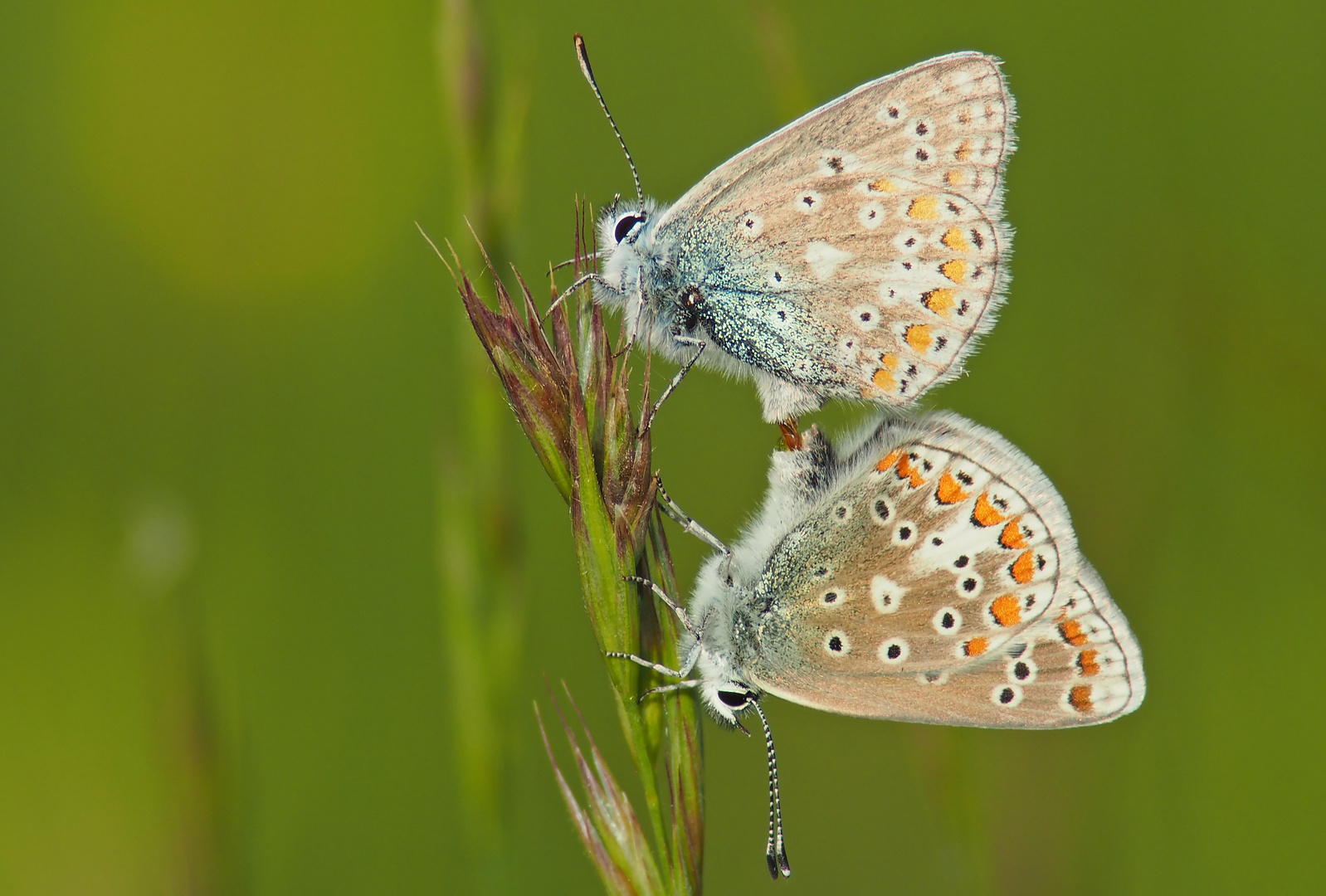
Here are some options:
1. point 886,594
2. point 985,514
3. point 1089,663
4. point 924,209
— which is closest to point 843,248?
point 924,209

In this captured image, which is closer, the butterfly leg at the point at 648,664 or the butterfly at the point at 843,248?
the butterfly leg at the point at 648,664

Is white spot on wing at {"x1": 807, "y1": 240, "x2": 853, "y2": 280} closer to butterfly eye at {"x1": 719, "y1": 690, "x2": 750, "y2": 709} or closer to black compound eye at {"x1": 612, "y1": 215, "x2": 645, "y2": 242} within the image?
black compound eye at {"x1": 612, "y1": 215, "x2": 645, "y2": 242}

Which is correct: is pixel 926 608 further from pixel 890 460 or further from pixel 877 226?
pixel 877 226

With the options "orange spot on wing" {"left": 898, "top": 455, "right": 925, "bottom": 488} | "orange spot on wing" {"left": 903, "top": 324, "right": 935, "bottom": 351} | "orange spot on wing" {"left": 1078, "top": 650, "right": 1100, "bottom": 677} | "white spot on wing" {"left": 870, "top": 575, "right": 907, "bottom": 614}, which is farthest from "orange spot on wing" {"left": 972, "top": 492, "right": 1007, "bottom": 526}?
"orange spot on wing" {"left": 903, "top": 324, "right": 935, "bottom": 351}

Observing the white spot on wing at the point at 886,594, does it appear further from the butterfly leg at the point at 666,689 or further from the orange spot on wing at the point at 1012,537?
the butterfly leg at the point at 666,689

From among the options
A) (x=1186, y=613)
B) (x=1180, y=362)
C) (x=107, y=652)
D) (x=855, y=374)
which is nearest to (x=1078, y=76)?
(x=1180, y=362)

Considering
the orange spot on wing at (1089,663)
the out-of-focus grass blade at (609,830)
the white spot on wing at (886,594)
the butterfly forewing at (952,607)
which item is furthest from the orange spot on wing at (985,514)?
the out-of-focus grass blade at (609,830)
